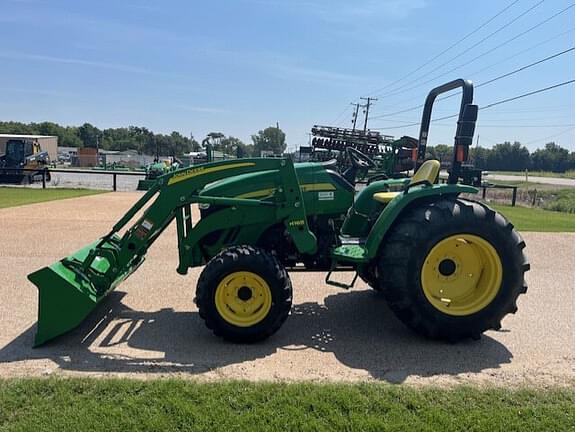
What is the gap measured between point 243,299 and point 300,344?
0.67 metres

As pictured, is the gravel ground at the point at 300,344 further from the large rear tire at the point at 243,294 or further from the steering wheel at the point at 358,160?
the steering wheel at the point at 358,160

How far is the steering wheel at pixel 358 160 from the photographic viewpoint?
5285 millimetres

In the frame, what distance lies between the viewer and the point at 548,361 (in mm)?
4117

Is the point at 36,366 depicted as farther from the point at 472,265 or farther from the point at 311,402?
the point at 472,265

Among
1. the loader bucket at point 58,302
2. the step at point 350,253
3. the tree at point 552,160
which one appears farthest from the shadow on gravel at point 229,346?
the tree at point 552,160

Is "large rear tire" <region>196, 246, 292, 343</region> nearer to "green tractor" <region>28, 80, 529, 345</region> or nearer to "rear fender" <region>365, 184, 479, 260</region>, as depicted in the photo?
"green tractor" <region>28, 80, 529, 345</region>

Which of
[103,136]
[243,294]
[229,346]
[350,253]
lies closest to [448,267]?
[350,253]

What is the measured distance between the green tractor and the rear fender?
11 mm

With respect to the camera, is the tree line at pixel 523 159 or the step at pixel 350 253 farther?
the tree line at pixel 523 159

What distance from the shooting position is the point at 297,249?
4.76 metres

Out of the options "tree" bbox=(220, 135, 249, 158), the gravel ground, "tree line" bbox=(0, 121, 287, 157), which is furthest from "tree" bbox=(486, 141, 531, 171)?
the gravel ground

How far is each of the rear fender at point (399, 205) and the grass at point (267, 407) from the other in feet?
4.40

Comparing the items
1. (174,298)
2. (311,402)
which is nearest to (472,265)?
(311,402)

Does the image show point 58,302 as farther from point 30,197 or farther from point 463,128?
point 30,197
